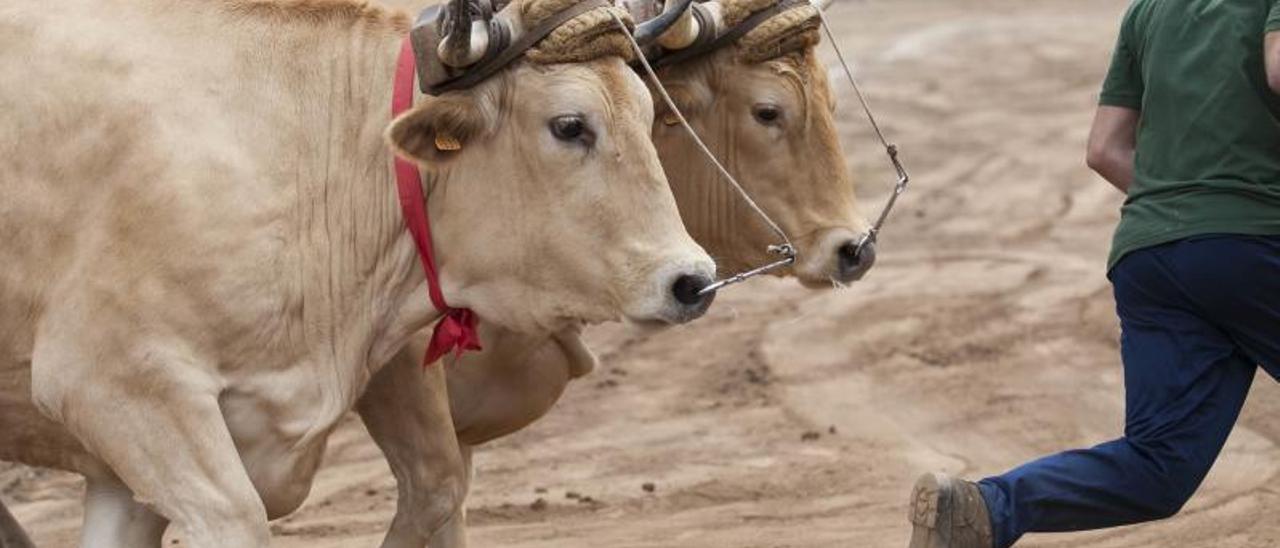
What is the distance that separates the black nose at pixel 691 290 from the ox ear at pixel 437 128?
2.12 ft

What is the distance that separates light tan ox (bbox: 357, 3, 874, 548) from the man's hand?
67.6 inches

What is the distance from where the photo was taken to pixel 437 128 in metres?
6.42

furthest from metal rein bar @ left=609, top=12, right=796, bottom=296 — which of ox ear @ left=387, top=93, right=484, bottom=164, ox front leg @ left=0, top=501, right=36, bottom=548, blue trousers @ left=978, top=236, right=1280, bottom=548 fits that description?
ox front leg @ left=0, top=501, right=36, bottom=548

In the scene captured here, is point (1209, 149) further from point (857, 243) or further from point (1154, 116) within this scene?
point (857, 243)

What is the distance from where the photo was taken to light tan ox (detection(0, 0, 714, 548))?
640 cm

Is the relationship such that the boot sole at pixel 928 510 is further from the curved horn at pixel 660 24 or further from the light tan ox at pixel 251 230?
the curved horn at pixel 660 24

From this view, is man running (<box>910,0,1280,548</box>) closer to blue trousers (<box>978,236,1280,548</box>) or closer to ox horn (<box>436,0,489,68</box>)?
blue trousers (<box>978,236,1280,548</box>)

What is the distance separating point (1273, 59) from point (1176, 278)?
0.71 metres

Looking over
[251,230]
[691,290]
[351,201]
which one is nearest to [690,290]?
[691,290]

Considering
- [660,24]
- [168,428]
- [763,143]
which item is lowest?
[763,143]

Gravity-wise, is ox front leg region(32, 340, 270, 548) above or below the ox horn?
below

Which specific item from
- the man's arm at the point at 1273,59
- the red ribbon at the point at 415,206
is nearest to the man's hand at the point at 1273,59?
the man's arm at the point at 1273,59

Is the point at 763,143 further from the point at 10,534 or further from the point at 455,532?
the point at 10,534

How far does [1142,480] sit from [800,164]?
1.55 metres
